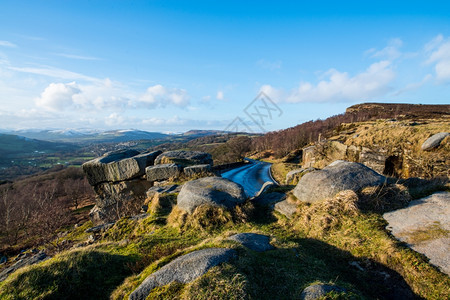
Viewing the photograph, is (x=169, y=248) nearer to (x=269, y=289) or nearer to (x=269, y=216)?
(x=269, y=289)

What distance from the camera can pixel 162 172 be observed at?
1454 centimetres

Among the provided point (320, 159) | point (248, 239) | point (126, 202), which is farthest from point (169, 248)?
point (320, 159)

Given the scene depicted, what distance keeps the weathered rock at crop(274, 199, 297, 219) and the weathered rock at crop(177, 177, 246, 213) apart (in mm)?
1673

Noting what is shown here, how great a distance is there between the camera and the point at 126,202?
586 inches

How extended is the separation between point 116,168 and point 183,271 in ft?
46.9

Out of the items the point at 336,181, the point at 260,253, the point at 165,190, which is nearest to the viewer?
the point at 260,253

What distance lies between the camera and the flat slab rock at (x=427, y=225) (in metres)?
4.99

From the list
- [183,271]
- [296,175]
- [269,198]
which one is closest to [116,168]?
[269,198]

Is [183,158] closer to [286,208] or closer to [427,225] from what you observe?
[286,208]

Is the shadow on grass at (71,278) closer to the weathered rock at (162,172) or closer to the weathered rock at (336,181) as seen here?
the weathered rock at (336,181)

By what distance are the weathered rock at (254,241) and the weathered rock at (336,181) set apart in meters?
3.68

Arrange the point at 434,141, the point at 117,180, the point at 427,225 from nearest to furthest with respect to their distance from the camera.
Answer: the point at 427,225 < the point at 434,141 < the point at 117,180

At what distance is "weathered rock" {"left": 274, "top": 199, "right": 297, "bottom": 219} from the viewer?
873 centimetres

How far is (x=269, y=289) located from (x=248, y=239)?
2.02 metres
